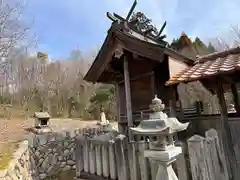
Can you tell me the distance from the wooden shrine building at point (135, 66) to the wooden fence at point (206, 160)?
265cm

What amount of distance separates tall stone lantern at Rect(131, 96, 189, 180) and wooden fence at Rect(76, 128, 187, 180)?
863 millimetres

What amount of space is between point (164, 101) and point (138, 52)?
7.20 feet

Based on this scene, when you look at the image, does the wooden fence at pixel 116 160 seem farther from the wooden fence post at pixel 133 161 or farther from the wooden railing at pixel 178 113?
the wooden railing at pixel 178 113

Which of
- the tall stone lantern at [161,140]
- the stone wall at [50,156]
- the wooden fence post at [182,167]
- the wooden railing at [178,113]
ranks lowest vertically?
the stone wall at [50,156]

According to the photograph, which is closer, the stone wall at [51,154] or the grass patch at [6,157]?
the grass patch at [6,157]

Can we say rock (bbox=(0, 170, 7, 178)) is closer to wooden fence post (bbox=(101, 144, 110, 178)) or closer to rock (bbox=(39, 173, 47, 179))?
wooden fence post (bbox=(101, 144, 110, 178))

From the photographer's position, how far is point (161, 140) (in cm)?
323

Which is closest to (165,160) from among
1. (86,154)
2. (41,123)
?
(86,154)

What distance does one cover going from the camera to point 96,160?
17.8 feet

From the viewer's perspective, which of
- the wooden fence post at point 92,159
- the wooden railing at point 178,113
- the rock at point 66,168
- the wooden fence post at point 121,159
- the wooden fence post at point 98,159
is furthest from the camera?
the rock at point 66,168

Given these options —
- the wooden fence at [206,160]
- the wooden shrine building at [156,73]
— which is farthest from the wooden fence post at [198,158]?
the wooden shrine building at [156,73]

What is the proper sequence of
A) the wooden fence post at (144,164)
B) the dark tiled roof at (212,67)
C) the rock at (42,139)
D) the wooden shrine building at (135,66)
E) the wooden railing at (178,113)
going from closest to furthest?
1. the wooden fence post at (144,164)
2. the dark tiled roof at (212,67)
3. the wooden shrine building at (135,66)
4. the wooden railing at (178,113)
5. the rock at (42,139)

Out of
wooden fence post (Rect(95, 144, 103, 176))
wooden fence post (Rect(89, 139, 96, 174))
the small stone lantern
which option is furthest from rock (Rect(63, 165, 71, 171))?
wooden fence post (Rect(95, 144, 103, 176))

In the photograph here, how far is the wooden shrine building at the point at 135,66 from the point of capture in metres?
6.54
